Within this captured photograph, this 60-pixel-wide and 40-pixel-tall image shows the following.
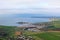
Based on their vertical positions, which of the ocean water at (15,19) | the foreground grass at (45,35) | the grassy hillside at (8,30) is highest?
the ocean water at (15,19)

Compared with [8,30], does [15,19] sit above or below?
above

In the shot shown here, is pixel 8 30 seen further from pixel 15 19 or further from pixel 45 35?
pixel 45 35

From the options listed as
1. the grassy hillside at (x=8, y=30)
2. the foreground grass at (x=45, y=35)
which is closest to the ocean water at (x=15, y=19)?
the grassy hillside at (x=8, y=30)

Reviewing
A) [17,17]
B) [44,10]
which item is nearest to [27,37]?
[17,17]

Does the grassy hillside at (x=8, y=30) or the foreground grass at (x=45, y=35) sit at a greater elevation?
the grassy hillside at (x=8, y=30)

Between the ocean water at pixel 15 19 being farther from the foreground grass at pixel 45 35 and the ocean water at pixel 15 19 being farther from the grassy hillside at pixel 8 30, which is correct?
the foreground grass at pixel 45 35

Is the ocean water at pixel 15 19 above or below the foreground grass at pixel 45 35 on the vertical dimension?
above

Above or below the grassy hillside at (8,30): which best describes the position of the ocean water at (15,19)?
above

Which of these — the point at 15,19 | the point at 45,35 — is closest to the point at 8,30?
the point at 15,19

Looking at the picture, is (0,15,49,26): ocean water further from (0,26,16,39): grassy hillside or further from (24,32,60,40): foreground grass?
(24,32,60,40): foreground grass

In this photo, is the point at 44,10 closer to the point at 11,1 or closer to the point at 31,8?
the point at 31,8

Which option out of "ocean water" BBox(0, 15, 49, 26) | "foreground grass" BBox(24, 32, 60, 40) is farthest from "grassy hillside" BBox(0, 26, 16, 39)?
"foreground grass" BBox(24, 32, 60, 40)
